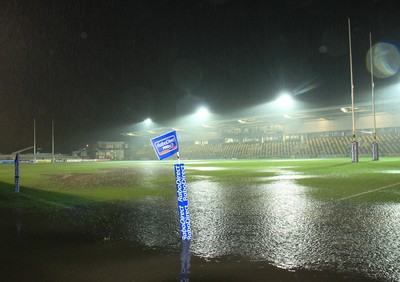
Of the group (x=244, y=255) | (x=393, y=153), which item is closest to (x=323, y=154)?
(x=393, y=153)

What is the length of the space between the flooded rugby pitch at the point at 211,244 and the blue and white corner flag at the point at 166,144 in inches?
55.0

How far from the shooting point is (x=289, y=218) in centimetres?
687

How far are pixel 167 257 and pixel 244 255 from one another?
1.02 meters

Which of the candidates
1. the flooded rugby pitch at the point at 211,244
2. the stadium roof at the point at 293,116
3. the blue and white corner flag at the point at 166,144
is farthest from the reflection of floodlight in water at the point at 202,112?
the blue and white corner flag at the point at 166,144

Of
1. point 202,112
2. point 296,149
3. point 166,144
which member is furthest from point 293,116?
point 166,144

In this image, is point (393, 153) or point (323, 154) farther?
point (323, 154)

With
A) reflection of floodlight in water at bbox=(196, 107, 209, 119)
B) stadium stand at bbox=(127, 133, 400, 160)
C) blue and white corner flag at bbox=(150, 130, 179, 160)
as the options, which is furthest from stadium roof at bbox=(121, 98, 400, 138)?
blue and white corner flag at bbox=(150, 130, 179, 160)

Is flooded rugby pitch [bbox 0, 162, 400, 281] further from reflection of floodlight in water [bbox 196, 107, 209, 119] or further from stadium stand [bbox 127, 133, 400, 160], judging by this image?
reflection of floodlight in water [bbox 196, 107, 209, 119]

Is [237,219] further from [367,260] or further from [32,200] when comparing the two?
[32,200]

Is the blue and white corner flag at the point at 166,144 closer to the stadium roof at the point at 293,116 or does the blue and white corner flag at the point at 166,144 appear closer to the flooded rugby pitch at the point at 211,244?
the flooded rugby pitch at the point at 211,244

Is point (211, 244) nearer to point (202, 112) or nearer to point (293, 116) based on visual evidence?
point (293, 116)

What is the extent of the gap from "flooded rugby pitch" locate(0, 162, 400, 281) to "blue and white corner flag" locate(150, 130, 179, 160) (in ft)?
4.58

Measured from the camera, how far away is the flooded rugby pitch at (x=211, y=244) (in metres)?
3.89

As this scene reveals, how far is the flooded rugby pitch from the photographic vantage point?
389 cm
